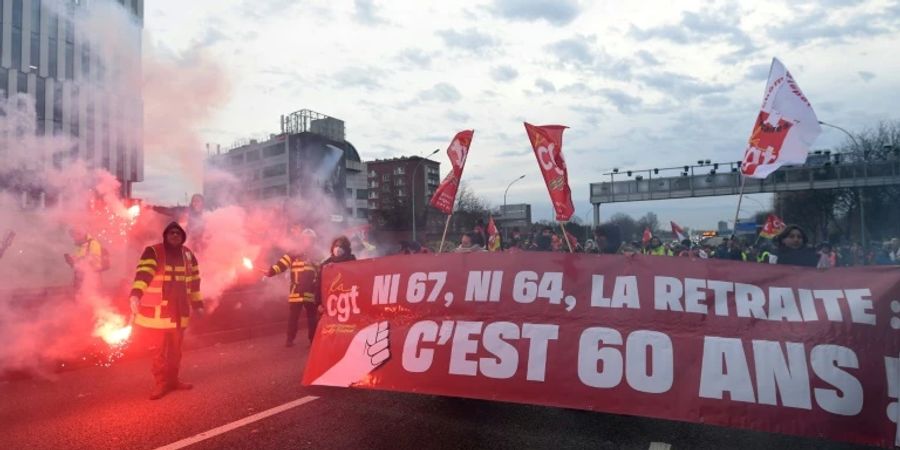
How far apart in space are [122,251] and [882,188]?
45.8 metres

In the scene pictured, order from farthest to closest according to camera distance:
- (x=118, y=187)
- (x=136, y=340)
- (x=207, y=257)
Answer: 1. (x=118, y=187)
2. (x=207, y=257)
3. (x=136, y=340)

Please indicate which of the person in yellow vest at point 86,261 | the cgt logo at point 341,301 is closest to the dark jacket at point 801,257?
the cgt logo at point 341,301

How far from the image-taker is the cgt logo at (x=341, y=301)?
17.5 feet

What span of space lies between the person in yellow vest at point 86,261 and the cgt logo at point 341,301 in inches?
296

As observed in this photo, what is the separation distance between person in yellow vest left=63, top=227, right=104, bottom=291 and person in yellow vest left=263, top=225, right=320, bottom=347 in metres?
4.70

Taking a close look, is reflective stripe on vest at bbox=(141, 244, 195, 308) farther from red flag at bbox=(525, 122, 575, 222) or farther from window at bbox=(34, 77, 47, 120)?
window at bbox=(34, 77, 47, 120)

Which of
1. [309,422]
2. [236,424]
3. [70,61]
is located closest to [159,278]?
[236,424]

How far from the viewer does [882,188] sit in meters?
40.1

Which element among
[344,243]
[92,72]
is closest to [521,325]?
[344,243]

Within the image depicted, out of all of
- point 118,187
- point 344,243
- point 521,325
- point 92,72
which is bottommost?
point 521,325

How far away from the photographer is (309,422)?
483 cm

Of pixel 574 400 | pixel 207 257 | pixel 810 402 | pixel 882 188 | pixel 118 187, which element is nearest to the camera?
pixel 810 402

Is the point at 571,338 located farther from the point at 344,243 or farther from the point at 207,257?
the point at 207,257

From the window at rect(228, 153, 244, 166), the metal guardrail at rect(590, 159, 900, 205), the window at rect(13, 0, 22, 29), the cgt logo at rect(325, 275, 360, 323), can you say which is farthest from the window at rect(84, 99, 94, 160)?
the metal guardrail at rect(590, 159, 900, 205)
